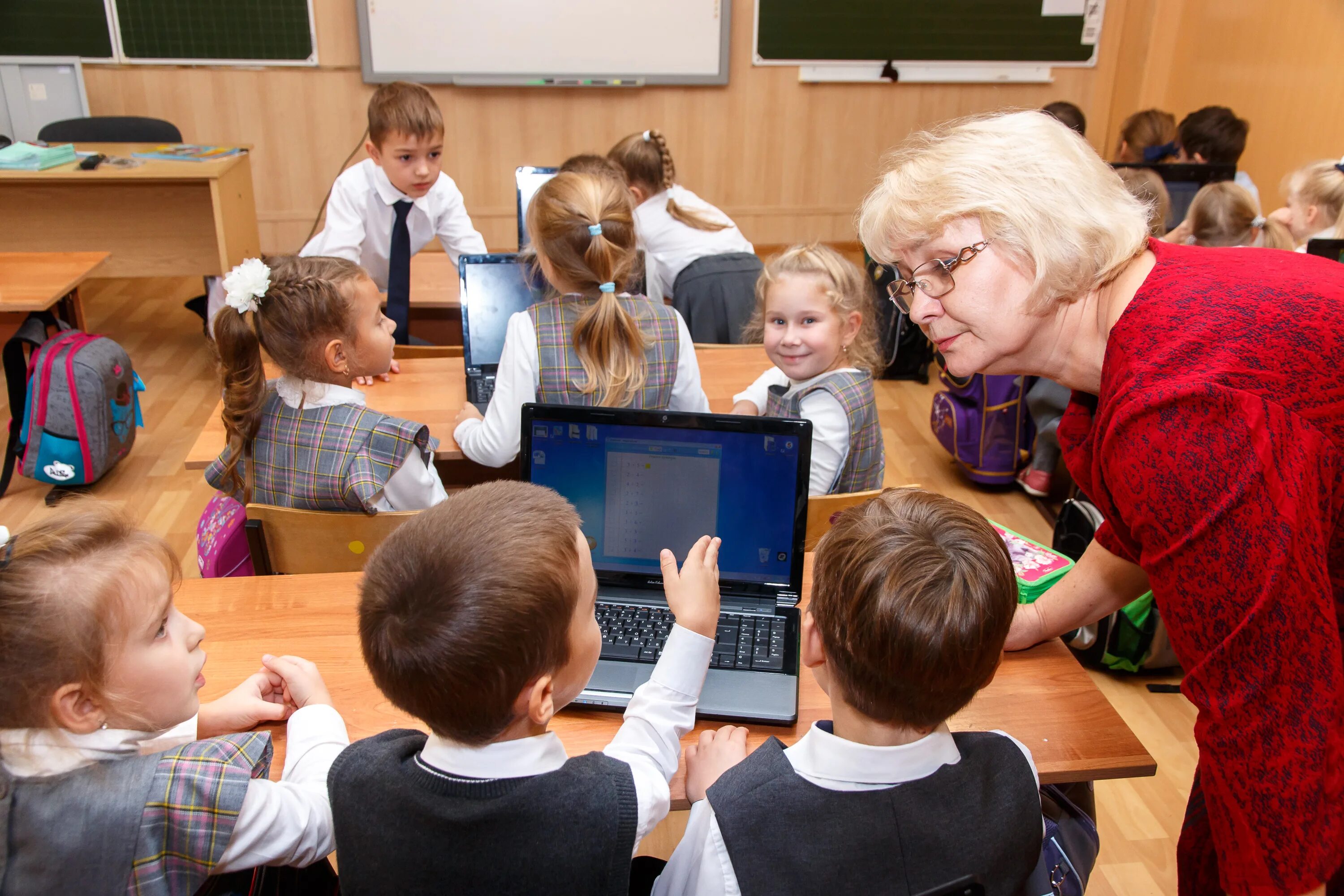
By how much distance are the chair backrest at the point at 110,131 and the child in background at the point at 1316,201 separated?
4.56 m

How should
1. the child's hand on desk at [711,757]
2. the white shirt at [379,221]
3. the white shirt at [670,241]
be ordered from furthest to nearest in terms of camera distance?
the white shirt at [670,241] < the white shirt at [379,221] < the child's hand on desk at [711,757]

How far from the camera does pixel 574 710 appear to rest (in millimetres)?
1217

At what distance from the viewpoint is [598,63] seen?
558cm

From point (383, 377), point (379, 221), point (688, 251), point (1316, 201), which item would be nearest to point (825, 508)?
point (383, 377)

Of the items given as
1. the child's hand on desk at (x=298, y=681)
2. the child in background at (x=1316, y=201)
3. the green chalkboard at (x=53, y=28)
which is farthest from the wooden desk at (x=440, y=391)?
the green chalkboard at (x=53, y=28)

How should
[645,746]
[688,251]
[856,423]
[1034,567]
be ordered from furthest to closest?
[688,251], [856,423], [1034,567], [645,746]

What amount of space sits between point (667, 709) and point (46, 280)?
298 cm

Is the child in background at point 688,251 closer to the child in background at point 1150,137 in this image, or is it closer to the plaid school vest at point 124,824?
the child in background at point 1150,137

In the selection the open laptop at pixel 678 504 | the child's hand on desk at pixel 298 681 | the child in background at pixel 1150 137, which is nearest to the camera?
the child's hand on desk at pixel 298 681

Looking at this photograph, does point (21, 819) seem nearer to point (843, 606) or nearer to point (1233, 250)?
point (843, 606)

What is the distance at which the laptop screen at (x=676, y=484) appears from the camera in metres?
1.34

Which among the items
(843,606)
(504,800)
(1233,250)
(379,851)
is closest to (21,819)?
(379,851)

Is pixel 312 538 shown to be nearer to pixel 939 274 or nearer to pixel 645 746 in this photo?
pixel 645 746

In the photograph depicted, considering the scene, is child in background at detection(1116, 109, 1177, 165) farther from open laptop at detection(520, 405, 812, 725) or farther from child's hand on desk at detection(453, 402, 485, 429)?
open laptop at detection(520, 405, 812, 725)
